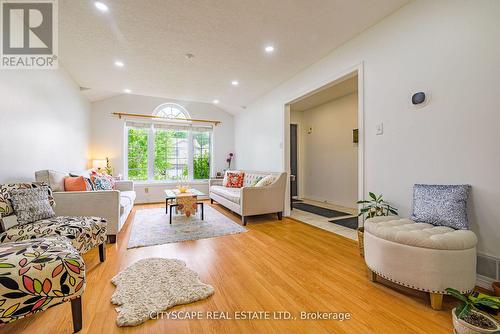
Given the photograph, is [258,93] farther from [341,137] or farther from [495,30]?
[495,30]

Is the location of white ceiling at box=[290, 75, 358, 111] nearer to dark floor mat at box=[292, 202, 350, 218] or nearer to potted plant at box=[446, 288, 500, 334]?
dark floor mat at box=[292, 202, 350, 218]

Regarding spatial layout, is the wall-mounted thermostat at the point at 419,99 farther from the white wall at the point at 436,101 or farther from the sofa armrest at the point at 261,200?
the sofa armrest at the point at 261,200

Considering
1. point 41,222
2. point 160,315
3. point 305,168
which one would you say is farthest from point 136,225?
point 305,168

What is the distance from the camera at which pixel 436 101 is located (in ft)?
6.19

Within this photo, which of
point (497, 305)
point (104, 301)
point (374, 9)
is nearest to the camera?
point (497, 305)

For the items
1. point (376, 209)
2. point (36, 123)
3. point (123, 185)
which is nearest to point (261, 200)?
point (376, 209)

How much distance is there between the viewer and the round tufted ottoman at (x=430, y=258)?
139 cm

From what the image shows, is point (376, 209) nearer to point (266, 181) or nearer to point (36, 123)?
point (266, 181)

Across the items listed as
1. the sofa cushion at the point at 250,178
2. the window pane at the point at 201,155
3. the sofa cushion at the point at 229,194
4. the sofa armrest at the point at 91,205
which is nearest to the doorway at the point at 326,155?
the sofa cushion at the point at 250,178

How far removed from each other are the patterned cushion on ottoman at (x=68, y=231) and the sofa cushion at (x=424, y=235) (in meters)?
2.49

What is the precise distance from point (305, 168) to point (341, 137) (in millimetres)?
1454

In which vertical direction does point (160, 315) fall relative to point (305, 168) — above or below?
below

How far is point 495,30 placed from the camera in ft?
5.18
